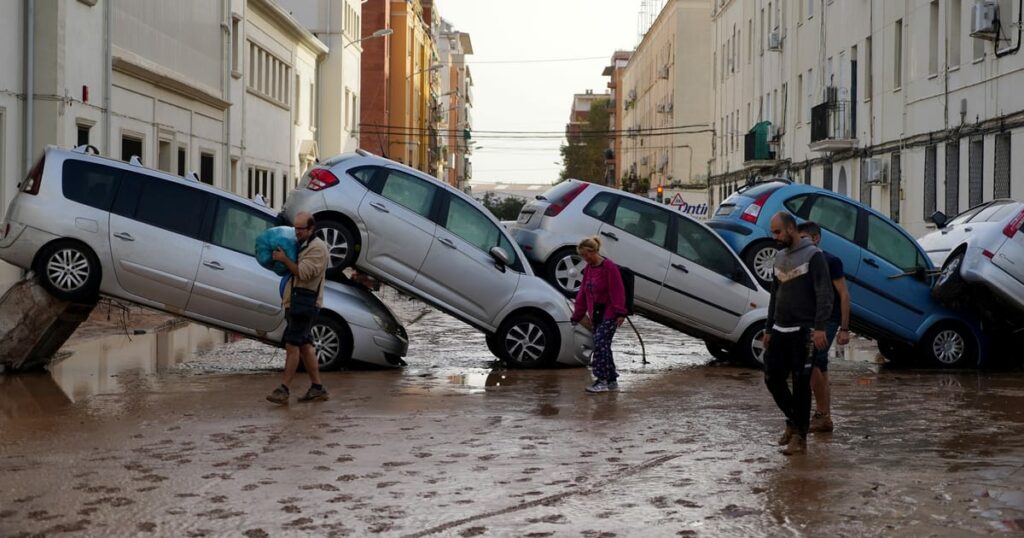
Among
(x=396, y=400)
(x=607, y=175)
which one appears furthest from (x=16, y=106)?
(x=607, y=175)

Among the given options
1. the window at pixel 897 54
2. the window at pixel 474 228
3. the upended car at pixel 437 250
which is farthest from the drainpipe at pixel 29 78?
the window at pixel 897 54

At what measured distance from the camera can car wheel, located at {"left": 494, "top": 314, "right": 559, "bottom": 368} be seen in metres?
16.0

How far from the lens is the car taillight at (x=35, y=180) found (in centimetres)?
1416

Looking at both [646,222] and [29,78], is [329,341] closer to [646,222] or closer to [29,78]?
[646,222]

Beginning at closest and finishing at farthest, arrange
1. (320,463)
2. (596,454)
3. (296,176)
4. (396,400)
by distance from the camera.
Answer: (320,463), (596,454), (396,400), (296,176)

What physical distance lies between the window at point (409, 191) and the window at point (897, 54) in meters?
20.8

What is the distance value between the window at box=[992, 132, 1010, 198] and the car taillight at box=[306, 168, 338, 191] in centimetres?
1537

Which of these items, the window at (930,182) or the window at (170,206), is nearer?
the window at (170,206)

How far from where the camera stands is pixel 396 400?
1283 cm

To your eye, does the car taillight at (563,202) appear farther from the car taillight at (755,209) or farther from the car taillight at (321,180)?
the car taillight at (321,180)

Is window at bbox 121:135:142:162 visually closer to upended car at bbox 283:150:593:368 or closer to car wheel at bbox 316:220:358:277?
upended car at bbox 283:150:593:368

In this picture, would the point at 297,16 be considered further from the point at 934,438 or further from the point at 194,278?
the point at 934,438

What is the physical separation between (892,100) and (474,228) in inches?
818

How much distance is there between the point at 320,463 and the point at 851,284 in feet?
33.0
